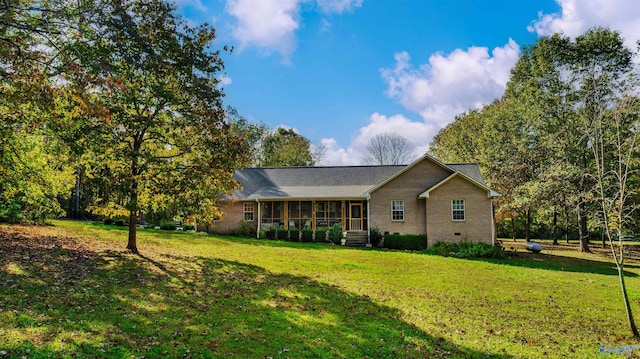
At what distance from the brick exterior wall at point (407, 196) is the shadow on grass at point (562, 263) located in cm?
592

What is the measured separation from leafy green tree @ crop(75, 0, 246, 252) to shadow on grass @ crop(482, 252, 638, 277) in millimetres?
15717

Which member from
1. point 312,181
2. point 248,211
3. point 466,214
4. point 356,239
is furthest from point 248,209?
point 466,214

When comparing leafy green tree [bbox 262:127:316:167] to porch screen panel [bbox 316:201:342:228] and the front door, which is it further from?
the front door

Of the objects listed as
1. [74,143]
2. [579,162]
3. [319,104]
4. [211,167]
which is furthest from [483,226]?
[74,143]

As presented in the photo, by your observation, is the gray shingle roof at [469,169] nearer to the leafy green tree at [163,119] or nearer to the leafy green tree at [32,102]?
the leafy green tree at [163,119]

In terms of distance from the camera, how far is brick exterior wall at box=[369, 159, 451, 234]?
25828 millimetres

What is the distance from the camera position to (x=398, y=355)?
6957 mm

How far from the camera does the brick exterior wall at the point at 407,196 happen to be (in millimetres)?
25828

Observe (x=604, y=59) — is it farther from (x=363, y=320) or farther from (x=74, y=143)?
(x=74, y=143)

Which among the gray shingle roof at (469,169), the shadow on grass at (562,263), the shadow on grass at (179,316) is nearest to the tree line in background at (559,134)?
the shadow on grass at (562,263)

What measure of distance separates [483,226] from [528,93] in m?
13.0

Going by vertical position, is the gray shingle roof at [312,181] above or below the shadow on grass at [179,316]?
above

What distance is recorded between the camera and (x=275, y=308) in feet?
30.2

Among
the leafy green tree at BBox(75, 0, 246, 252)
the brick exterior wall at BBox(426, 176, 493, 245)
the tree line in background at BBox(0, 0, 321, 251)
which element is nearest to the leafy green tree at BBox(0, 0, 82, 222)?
the tree line in background at BBox(0, 0, 321, 251)
